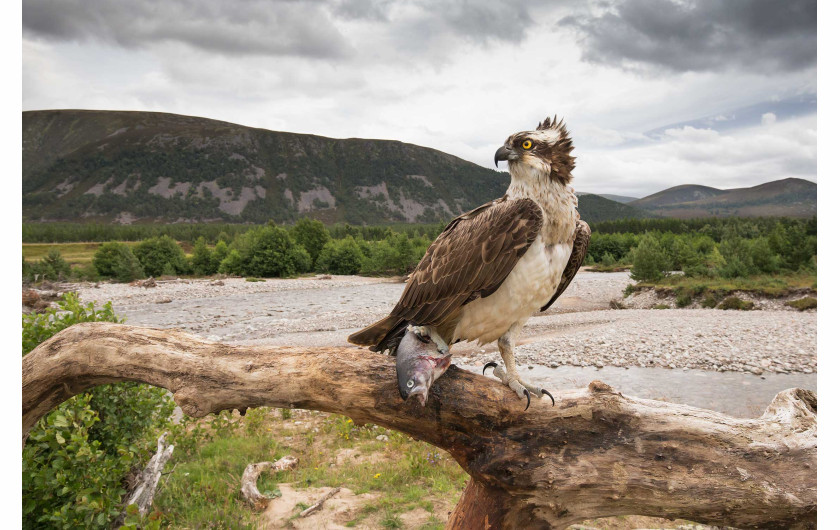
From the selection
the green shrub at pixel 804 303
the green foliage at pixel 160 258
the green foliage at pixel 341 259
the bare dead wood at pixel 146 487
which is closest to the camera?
the bare dead wood at pixel 146 487

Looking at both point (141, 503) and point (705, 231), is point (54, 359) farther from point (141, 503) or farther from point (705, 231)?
point (705, 231)

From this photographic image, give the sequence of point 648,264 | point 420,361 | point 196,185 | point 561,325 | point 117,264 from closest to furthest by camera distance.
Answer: point 420,361
point 561,325
point 648,264
point 117,264
point 196,185

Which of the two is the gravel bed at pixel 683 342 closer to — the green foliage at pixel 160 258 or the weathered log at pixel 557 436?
the weathered log at pixel 557 436

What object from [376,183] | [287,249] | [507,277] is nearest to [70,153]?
[376,183]

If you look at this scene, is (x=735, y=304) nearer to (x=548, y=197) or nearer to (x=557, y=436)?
(x=557, y=436)

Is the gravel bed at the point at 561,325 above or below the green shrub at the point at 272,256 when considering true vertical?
below

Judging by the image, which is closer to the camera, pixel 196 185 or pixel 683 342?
pixel 683 342

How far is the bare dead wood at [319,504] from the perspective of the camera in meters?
4.71

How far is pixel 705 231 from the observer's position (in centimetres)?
5775

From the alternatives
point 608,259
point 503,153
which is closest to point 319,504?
point 503,153

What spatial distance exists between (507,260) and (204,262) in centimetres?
4983

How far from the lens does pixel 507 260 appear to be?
2562mm

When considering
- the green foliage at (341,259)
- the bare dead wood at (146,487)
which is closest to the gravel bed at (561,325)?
the bare dead wood at (146,487)

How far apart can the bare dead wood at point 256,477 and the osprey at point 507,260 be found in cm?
327
